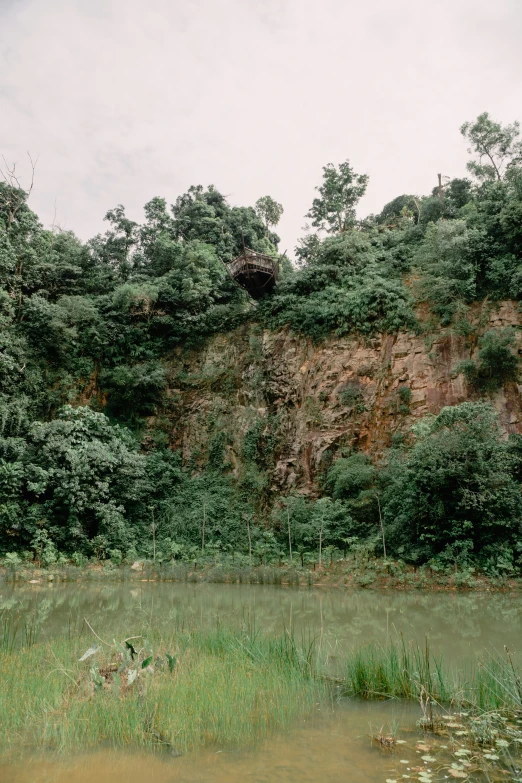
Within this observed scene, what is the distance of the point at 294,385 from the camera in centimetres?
Result: 2041

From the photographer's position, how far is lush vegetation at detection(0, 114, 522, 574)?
13.6 m

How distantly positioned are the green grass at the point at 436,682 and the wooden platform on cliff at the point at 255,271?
18772mm

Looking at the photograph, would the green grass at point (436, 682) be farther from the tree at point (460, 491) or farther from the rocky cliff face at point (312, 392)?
the rocky cliff face at point (312, 392)

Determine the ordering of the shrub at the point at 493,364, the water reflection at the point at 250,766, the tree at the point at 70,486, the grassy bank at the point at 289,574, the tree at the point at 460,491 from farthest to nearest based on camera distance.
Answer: the tree at the point at 70,486
the shrub at the point at 493,364
the tree at the point at 460,491
the grassy bank at the point at 289,574
the water reflection at the point at 250,766

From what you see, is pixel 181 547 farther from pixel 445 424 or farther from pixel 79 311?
pixel 79 311

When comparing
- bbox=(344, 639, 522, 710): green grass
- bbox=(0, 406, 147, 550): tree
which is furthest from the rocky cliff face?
bbox=(344, 639, 522, 710): green grass

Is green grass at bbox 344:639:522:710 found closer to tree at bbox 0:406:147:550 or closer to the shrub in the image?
the shrub

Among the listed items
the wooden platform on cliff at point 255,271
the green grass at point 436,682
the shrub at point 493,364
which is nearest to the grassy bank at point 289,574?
the shrub at point 493,364

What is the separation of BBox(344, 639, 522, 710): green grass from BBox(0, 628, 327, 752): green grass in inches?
14.7

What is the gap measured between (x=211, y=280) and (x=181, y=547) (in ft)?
42.5

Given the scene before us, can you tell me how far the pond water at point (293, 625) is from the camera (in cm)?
304

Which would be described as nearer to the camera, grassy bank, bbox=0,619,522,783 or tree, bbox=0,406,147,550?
grassy bank, bbox=0,619,522,783

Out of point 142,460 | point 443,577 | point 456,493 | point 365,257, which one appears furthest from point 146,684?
point 365,257

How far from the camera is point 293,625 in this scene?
7309mm
